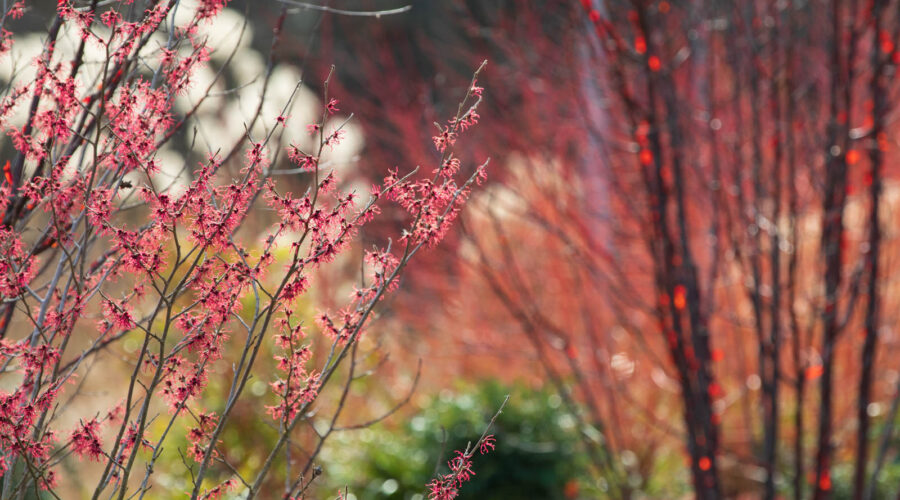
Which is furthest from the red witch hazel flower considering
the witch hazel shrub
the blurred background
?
the blurred background

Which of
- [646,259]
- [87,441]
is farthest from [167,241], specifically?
[646,259]

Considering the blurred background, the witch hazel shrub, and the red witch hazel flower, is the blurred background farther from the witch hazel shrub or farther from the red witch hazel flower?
the red witch hazel flower

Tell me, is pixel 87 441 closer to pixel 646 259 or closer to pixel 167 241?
pixel 167 241

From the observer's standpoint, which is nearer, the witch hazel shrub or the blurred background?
the witch hazel shrub

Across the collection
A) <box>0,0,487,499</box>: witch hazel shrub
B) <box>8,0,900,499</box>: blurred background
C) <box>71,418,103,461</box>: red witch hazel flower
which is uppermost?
<box>8,0,900,499</box>: blurred background

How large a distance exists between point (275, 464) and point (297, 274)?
4.09 meters

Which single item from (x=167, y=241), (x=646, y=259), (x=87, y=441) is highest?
(x=646, y=259)

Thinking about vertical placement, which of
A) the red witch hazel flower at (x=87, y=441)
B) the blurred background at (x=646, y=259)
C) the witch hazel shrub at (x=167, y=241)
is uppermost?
the blurred background at (x=646, y=259)

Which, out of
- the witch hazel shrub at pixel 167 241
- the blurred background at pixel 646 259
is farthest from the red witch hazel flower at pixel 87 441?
the blurred background at pixel 646 259

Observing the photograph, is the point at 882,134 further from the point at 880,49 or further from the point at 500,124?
the point at 500,124

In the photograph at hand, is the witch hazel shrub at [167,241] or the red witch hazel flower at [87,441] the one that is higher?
the witch hazel shrub at [167,241]

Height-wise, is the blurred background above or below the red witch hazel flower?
above

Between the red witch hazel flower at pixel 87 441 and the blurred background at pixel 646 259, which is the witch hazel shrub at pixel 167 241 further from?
the blurred background at pixel 646 259

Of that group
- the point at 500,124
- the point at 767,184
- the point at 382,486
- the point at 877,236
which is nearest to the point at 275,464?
the point at 382,486
